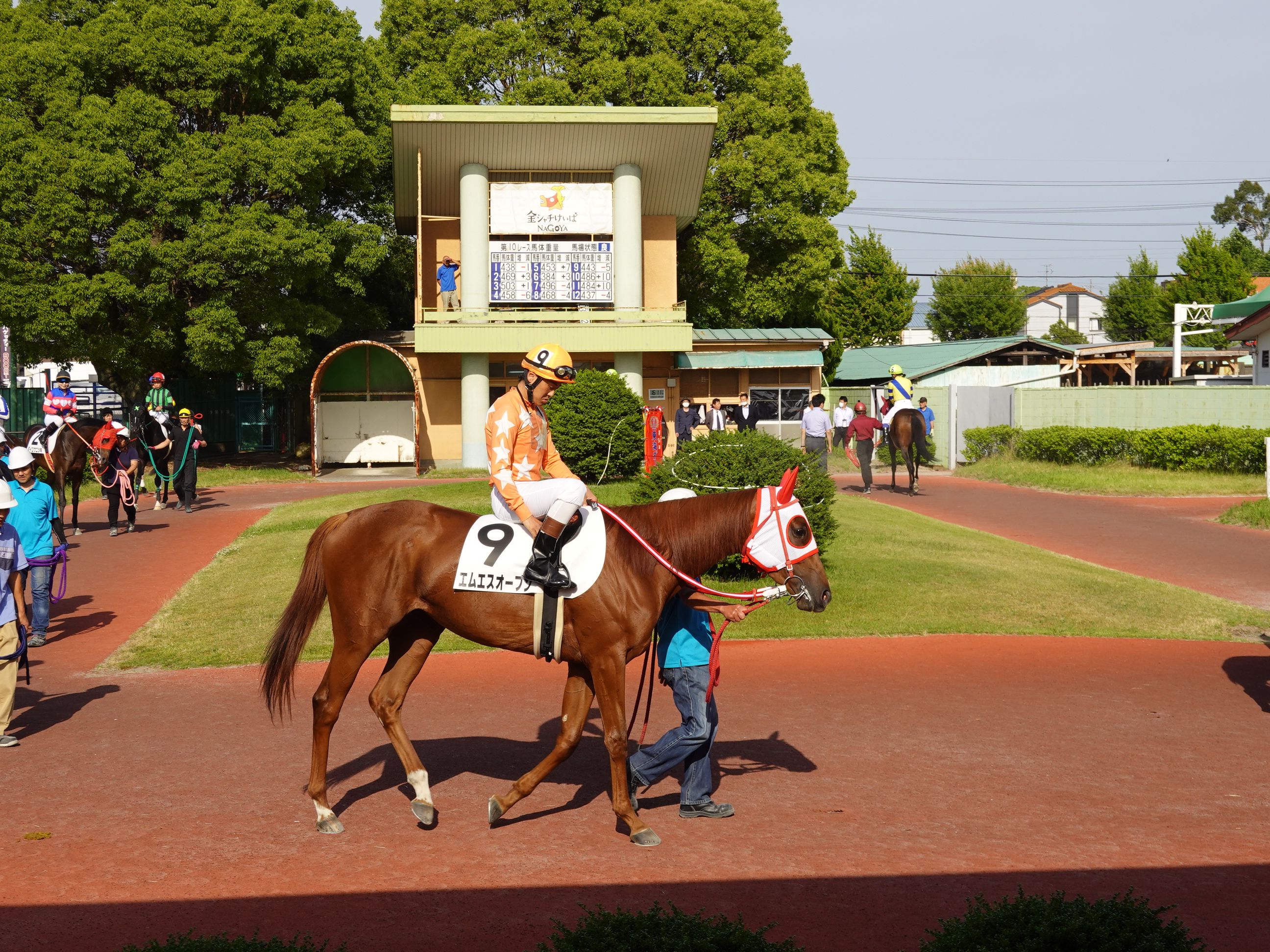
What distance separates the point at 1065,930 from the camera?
14.0 ft

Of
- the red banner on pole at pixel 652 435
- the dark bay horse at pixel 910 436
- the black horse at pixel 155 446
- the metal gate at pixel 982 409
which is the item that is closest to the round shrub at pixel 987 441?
the metal gate at pixel 982 409

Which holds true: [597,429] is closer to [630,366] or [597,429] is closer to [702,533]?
[630,366]

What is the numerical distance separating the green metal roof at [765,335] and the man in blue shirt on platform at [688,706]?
29.5 meters

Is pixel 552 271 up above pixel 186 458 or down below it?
above

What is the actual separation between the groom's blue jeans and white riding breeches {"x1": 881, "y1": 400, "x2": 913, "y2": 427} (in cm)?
1809

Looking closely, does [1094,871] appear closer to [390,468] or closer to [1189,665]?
[1189,665]

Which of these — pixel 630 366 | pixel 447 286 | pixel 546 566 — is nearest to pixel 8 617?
pixel 546 566

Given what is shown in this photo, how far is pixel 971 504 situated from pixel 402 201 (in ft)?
64.8

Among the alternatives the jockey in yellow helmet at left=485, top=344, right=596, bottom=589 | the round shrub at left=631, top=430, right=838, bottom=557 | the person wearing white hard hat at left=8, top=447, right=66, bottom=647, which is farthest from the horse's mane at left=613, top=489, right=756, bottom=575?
the person wearing white hard hat at left=8, top=447, right=66, bottom=647

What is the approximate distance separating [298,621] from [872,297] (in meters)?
53.8

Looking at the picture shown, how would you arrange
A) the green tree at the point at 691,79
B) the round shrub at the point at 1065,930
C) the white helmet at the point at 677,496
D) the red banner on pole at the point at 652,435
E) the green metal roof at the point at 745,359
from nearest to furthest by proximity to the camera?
1. the round shrub at the point at 1065,930
2. the white helmet at the point at 677,496
3. the red banner on pole at the point at 652,435
4. the green metal roof at the point at 745,359
5. the green tree at the point at 691,79

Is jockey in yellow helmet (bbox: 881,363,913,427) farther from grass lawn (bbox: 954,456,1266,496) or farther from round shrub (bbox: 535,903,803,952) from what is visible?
round shrub (bbox: 535,903,803,952)

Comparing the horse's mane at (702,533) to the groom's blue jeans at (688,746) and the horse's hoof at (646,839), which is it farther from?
the horse's hoof at (646,839)

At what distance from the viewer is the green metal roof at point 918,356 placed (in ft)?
152
